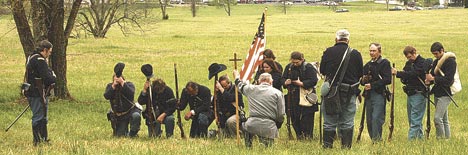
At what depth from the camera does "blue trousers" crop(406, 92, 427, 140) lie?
11.3m

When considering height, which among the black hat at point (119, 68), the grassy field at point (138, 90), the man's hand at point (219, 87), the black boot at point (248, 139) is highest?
the black hat at point (119, 68)

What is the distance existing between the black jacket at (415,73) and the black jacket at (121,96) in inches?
184

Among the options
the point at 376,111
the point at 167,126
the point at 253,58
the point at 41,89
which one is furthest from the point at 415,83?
the point at 41,89

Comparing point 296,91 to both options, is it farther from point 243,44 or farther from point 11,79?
point 243,44

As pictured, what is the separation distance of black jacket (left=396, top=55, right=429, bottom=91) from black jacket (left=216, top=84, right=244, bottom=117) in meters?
2.83

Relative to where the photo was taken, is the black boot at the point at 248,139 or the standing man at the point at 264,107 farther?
the black boot at the point at 248,139

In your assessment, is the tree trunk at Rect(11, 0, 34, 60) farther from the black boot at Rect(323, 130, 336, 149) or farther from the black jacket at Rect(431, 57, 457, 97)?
the black jacket at Rect(431, 57, 457, 97)

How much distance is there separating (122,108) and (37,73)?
7.12 ft

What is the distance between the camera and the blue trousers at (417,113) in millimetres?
11281

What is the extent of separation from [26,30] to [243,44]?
83.9 feet

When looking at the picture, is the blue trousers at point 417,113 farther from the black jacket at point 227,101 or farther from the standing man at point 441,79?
the black jacket at point 227,101

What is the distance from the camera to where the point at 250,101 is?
9.38m

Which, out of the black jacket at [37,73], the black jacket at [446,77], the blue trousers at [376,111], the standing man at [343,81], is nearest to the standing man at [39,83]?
the black jacket at [37,73]

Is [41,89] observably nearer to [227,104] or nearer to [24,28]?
[227,104]
